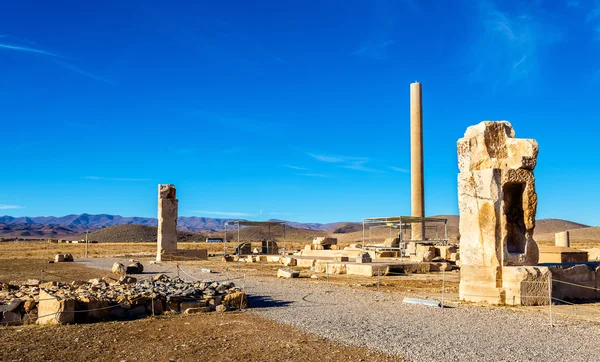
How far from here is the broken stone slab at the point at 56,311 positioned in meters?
9.36

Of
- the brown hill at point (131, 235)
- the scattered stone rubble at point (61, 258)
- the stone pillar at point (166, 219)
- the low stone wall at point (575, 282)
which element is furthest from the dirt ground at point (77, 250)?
the brown hill at point (131, 235)

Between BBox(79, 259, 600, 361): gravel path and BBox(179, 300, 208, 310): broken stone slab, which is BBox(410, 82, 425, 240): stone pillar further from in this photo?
BBox(179, 300, 208, 310): broken stone slab

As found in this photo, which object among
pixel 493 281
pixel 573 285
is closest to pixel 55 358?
pixel 493 281

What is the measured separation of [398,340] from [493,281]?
15.6 ft

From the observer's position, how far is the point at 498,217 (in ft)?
38.9

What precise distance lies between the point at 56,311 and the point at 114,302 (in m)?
1.14

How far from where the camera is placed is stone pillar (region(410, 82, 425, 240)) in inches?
1421

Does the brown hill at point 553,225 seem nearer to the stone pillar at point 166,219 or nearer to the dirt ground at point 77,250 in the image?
the dirt ground at point 77,250

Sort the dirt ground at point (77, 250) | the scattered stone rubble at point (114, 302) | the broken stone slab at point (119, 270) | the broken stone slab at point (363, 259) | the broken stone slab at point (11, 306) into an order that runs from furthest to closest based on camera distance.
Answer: the dirt ground at point (77, 250) → the broken stone slab at point (363, 259) → the broken stone slab at point (119, 270) → the broken stone slab at point (11, 306) → the scattered stone rubble at point (114, 302)

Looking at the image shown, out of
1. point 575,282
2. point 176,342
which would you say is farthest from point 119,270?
point 575,282

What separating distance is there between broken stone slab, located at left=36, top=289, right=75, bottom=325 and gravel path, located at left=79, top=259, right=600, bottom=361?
143 inches

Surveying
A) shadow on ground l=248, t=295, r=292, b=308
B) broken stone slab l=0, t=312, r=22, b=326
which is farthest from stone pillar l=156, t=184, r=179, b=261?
broken stone slab l=0, t=312, r=22, b=326

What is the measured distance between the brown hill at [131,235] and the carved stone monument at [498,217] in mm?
73074

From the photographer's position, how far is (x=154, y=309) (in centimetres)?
1052
